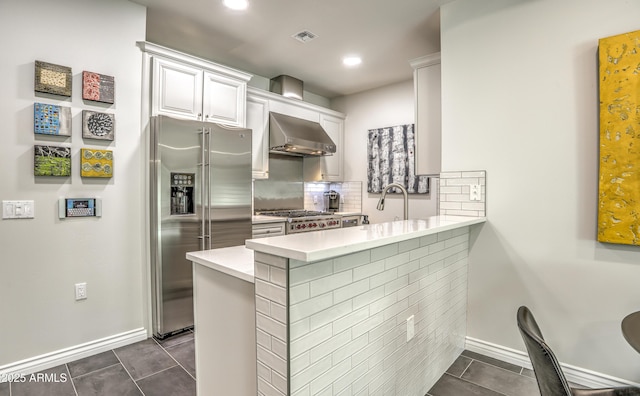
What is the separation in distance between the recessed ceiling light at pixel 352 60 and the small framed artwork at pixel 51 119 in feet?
8.82

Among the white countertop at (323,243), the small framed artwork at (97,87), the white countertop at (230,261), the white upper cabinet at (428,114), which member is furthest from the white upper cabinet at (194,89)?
the white countertop at (323,243)

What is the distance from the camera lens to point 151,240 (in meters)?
2.66

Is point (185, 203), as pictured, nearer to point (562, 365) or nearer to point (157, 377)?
point (157, 377)

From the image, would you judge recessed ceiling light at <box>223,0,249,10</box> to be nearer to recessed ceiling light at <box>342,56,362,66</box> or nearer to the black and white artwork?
recessed ceiling light at <box>342,56,362,66</box>

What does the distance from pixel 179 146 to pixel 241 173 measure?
0.61 meters

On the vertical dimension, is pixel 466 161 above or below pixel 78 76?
below

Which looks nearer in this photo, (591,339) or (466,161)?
(591,339)

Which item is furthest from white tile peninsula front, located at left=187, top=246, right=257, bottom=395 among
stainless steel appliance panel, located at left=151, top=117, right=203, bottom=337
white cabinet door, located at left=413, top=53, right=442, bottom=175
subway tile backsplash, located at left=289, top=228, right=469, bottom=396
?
white cabinet door, located at left=413, top=53, right=442, bottom=175

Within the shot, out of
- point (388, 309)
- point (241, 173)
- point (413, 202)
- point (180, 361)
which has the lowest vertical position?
point (180, 361)

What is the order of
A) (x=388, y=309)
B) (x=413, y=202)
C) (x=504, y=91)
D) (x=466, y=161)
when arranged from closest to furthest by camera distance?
(x=388, y=309)
(x=504, y=91)
(x=466, y=161)
(x=413, y=202)

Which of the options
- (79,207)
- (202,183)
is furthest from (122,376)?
(202,183)

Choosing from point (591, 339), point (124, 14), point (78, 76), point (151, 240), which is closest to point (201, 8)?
point (124, 14)

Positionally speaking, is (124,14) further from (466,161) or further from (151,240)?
(466,161)

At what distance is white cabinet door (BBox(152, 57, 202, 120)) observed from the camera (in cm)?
271
